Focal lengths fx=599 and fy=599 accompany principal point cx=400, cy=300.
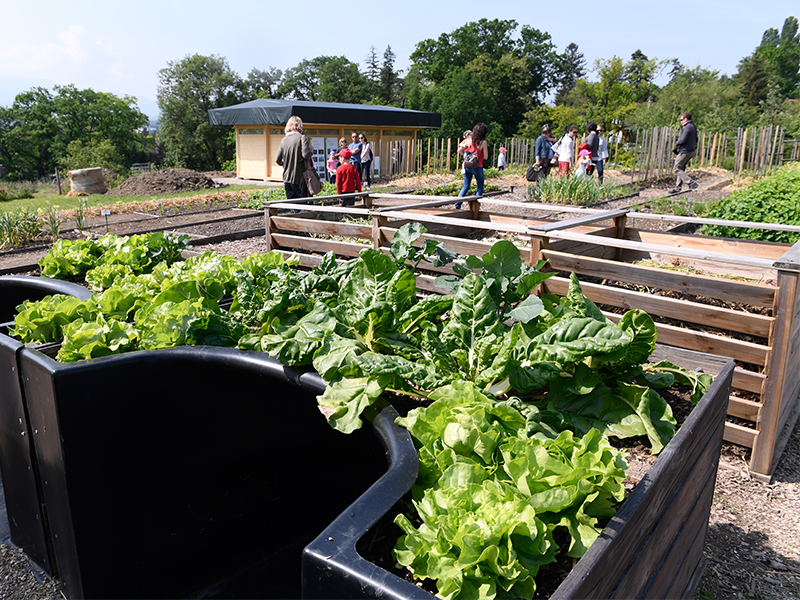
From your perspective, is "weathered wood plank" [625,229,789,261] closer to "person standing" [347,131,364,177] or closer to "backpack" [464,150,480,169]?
"backpack" [464,150,480,169]

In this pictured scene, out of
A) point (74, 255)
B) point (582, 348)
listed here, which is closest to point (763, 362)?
point (582, 348)

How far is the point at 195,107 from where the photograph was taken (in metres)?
52.2

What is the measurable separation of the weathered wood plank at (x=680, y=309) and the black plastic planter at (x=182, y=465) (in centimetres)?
255

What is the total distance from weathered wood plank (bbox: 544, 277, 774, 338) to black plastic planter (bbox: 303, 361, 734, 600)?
154cm

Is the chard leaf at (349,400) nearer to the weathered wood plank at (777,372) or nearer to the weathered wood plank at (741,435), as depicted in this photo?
the weathered wood plank at (777,372)

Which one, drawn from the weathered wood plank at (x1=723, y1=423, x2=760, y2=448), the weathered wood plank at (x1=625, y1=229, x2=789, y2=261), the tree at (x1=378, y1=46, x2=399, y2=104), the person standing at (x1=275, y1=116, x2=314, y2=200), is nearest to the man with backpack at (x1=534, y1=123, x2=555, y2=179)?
the person standing at (x1=275, y1=116, x2=314, y2=200)

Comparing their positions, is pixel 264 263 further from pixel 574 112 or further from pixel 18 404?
pixel 574 112

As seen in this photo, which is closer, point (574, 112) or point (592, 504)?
point (592, 504)

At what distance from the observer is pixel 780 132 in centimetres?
2730

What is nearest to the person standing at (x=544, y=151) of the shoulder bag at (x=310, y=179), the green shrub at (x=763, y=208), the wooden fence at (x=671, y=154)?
the wooden fence at (x=671, y=154)

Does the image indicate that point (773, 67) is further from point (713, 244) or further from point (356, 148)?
point (713, 244)

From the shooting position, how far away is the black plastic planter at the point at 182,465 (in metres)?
1.84

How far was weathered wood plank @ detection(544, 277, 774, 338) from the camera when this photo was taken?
3373 mm

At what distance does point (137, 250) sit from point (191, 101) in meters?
54.5
